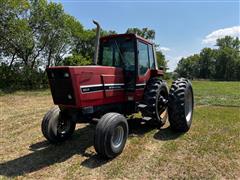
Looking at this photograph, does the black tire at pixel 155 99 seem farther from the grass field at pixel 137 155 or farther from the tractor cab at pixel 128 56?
the grass field at pixel 137 155

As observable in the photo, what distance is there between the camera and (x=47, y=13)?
71.8 feet

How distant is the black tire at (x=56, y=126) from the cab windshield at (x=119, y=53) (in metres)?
1.61

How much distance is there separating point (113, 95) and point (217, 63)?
75610 mm

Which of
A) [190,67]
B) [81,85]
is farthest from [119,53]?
[190,67]

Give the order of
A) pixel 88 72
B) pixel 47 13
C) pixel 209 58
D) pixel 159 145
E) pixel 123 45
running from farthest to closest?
pixel 209 58
pixel 47 13
pixel 123 45
pixel 159 145
pixel 88 72

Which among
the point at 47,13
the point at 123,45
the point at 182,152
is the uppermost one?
the point at 47,13

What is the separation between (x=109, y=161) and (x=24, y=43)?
56.5 ft

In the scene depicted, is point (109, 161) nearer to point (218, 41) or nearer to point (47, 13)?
point (47, 13)

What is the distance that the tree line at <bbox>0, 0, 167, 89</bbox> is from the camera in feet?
61.4

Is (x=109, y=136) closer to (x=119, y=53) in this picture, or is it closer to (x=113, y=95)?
(x=113, y=95)

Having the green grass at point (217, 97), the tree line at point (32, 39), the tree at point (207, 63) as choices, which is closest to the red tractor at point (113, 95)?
the green grass at point (217, 97)

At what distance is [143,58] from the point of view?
20.1 ft

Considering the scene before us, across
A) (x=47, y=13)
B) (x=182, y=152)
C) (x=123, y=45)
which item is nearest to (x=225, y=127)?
(x=182, y=152)

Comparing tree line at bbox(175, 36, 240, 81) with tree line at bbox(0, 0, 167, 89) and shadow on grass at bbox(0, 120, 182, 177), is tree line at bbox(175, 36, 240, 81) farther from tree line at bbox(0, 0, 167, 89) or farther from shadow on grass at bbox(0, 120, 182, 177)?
shadow on grass at bbox(0, 120, 182, 177)
